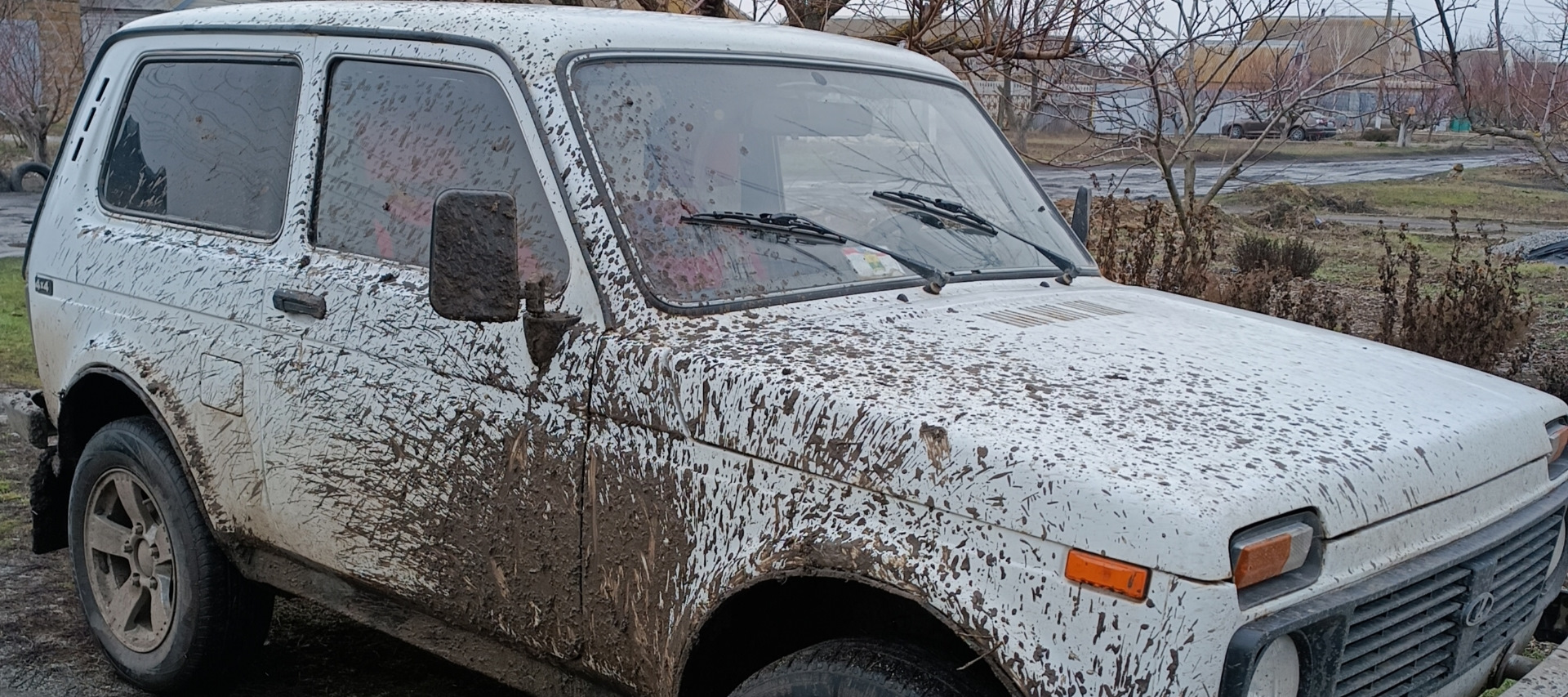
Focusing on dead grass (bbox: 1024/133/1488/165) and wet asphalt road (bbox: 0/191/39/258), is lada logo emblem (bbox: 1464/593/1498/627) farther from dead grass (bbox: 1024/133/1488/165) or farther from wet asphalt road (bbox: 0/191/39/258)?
dead grass (bbox: 1024/133/1488/165)

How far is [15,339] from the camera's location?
8930 mm

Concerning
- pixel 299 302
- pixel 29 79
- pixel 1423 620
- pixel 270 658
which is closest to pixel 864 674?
pixel 1423 620

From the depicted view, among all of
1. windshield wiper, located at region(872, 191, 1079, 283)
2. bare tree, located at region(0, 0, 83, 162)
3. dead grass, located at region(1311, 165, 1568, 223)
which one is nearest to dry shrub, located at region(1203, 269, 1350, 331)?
windshield wiper, located at region(872, 191, 1079, 283)

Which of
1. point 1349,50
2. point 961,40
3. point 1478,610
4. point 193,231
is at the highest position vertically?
point 1349,50

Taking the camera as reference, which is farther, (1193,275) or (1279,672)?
(1193,275)

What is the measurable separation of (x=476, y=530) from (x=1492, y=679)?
2148 mm

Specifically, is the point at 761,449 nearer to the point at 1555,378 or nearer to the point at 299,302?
the point at 299,302

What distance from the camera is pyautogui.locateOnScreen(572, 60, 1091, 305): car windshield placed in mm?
2994

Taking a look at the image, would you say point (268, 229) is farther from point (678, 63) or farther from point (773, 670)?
point (773, 670)

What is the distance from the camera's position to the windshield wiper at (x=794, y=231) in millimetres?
3055

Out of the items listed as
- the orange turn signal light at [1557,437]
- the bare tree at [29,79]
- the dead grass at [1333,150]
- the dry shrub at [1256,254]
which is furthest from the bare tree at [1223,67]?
the bare tree at [29,79]

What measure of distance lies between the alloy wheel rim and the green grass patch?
8.54 feet

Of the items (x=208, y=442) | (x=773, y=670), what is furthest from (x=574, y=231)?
(x=208, y=442)

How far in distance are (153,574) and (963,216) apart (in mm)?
2576
